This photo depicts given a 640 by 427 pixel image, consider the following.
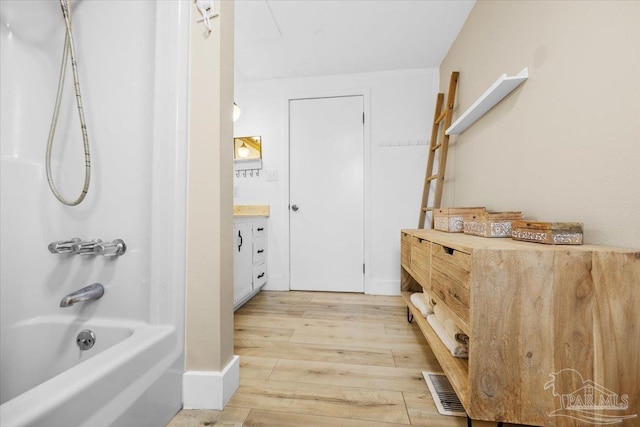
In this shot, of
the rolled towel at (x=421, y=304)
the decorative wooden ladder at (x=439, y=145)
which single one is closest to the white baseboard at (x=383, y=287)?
the decorative wooden ladder at (x=439, y=145)

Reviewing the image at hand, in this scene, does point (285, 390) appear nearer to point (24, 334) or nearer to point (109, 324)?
point (109, 324)

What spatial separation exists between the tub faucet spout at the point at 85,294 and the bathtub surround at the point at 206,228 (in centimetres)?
33

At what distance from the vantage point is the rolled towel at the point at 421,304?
4.49 ft

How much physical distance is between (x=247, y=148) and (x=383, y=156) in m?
1.36

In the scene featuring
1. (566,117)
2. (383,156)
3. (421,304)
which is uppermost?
(383,156)

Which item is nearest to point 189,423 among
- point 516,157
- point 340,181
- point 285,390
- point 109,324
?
A: point 285,390

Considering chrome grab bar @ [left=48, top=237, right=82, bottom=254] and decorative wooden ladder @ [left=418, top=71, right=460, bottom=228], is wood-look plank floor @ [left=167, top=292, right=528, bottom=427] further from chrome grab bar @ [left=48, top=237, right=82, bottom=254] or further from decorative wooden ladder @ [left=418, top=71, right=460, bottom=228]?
decorative wooden ladder @ [left=418, top=71, right=460, bottom=228]

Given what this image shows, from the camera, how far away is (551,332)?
0.67m

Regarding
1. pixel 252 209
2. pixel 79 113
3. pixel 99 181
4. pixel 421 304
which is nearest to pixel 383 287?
pixel 421 304

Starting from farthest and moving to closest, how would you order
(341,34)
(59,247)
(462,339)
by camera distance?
(341,34), (462,339), (59,247)

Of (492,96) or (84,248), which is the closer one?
(84,248)

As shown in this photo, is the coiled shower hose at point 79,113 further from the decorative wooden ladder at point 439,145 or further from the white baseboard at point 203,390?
the decorative wooden ladder at point 439,145

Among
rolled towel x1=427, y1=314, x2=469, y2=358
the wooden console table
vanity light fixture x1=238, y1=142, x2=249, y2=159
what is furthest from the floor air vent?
vanity light fixture x1=238, y1=142, x2=249, y2=159

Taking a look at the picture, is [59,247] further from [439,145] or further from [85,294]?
[439,145]
